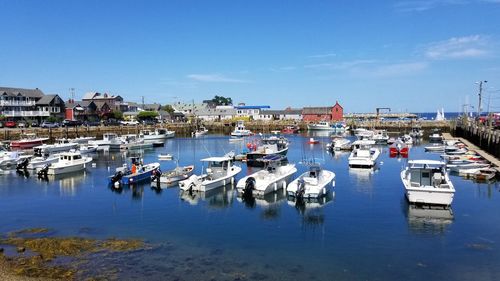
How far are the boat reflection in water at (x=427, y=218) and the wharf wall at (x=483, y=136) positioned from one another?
27.1 meters

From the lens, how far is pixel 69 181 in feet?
141

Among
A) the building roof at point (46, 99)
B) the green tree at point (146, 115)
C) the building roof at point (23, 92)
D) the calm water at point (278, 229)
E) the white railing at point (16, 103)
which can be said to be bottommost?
the calm water at point (278, 229)

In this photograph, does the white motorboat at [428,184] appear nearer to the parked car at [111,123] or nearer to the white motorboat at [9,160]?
the white motorboat at [9,160]

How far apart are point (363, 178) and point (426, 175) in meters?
11.8

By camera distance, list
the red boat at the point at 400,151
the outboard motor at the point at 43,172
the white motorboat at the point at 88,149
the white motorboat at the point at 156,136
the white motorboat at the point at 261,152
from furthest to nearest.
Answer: the white motorboat at the point at 156,136 < the white motorboat at the point at 88,149 < the red boat at the point at 400,151 < the white motorboat at the point at 261,152 < the outboard motor at the point at 43,172

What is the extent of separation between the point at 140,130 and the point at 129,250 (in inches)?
3576

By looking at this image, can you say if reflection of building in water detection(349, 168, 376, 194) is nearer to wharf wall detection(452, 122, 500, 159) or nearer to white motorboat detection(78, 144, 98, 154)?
wharf wall detection(452, 122, 500, 159)

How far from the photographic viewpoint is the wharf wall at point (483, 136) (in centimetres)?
5222

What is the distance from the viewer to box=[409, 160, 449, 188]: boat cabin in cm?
3001

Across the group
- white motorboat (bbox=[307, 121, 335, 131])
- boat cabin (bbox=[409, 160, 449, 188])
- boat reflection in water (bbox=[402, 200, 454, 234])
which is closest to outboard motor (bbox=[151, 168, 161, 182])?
boat reflection in water (bbox=[402, 200, 454, 234])

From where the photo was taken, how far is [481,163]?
148 feet

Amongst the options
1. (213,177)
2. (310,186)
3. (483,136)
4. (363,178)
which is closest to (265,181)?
(310,186)

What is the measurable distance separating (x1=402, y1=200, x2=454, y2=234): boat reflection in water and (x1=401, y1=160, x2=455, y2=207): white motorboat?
0.47 m

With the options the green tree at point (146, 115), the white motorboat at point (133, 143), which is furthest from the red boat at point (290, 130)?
the white motorboat at point (133, 143)
